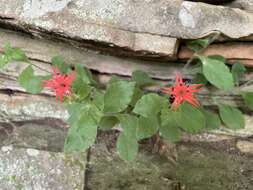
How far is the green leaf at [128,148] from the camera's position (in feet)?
5.02

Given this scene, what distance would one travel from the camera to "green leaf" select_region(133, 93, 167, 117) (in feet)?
4.73

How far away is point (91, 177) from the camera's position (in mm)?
1713

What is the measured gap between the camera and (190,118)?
1.49m

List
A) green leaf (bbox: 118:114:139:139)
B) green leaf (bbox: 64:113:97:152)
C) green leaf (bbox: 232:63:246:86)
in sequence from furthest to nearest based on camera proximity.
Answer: green leaf (bbox: 232:63:246:86) < green leaf (bbox: 118:114:139:139) < green leaf (bbox: 64:113:97:152)

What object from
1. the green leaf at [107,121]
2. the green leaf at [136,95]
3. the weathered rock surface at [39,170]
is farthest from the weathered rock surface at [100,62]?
the weathered rock surface at [39,170]

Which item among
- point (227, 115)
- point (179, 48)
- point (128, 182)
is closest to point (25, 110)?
point (128, 182)

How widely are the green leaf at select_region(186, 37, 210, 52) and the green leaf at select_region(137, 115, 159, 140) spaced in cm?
29

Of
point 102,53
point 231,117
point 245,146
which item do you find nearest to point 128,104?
point 102,53

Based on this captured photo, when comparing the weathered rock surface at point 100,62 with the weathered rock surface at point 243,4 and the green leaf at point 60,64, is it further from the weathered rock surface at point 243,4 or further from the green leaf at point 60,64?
the weathered rock surface at point 243,4

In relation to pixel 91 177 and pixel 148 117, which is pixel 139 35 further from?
pixel 91 177

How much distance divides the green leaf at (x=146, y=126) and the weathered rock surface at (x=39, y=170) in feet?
1.09

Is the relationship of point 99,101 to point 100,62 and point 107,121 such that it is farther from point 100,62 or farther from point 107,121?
point 100,62

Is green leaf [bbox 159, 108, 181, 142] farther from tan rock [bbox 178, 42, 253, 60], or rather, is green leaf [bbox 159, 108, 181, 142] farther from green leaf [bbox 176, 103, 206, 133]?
tan rock [bbox 178, 42, 253, 60]

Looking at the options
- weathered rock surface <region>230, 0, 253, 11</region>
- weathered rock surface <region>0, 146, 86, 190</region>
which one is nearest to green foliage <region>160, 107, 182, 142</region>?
weathered rock surface <region>0, 146, 86, 190</region>
